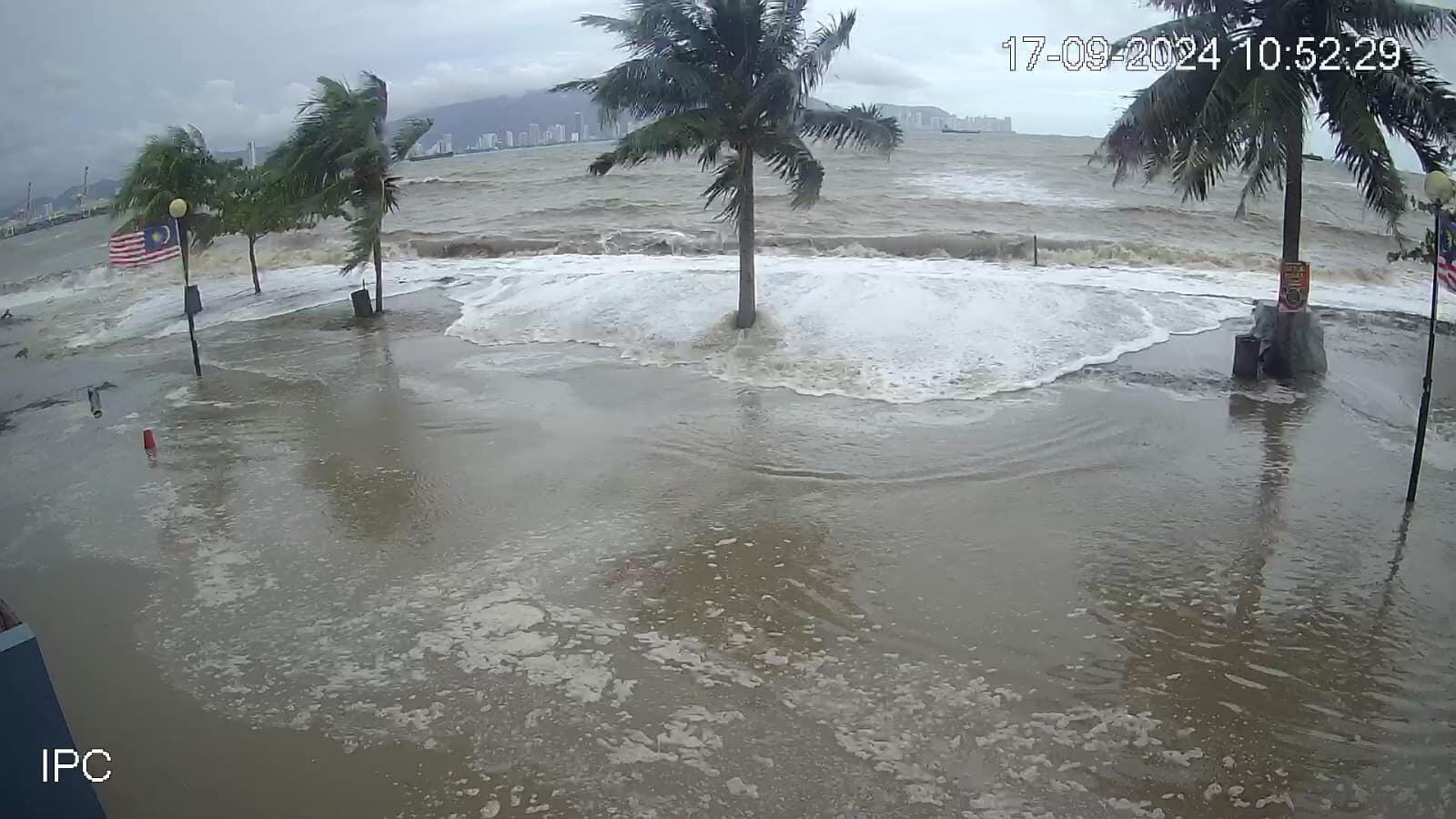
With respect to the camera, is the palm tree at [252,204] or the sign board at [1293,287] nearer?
the sign board at [1293,287]

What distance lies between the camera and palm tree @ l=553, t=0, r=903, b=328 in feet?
45.1

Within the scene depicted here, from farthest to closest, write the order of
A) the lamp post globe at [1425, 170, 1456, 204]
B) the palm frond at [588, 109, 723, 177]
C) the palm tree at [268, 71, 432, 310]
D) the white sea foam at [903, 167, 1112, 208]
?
the white sea foam at [903, 167, 1112, 208]
the palm tree at [268, 71, 432, 310]
the palm frond at [588, 109, 723, 177]
the lamp post globe at [1425, 170, 1456, 204]

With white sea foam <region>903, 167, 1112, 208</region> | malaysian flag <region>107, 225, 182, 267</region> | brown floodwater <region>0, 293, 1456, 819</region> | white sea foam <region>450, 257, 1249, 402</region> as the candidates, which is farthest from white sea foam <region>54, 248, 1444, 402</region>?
white sea foam <region>903, 167, 1112, 208</region>

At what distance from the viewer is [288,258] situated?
97.7 feet

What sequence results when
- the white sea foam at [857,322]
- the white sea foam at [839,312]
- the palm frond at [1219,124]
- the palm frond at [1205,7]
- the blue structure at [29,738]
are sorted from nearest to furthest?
the blue structure at [29,738] < the palm frond at [1219,124] < the palm frond at [1205,7] < the white sea foam at [857,322] < the white sea foam at [839,312]

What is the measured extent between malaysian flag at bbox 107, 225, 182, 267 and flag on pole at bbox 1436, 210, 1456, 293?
15338 mm

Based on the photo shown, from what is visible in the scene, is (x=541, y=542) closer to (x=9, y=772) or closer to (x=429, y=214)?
(x=9, y=772)

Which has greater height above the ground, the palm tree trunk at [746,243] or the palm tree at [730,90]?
the palm tree at [730,90]

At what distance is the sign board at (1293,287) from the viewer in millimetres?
12219

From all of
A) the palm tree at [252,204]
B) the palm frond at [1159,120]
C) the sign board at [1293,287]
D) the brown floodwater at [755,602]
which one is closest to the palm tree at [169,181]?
the palm tree at [252,204]

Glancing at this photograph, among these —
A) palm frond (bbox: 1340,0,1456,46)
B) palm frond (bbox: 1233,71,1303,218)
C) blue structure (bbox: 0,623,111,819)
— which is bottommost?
blue structure (bbox: 0,623,111,819)

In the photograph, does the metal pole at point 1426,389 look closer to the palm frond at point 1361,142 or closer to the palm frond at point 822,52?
the palm frond at point 1361,142

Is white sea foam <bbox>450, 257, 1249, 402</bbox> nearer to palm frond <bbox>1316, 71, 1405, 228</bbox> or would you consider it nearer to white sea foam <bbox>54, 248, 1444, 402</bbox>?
white sea foam <bbox>54, 248, 1444, 402</bbox>

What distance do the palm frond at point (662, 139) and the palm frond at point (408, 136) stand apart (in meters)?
5.91
